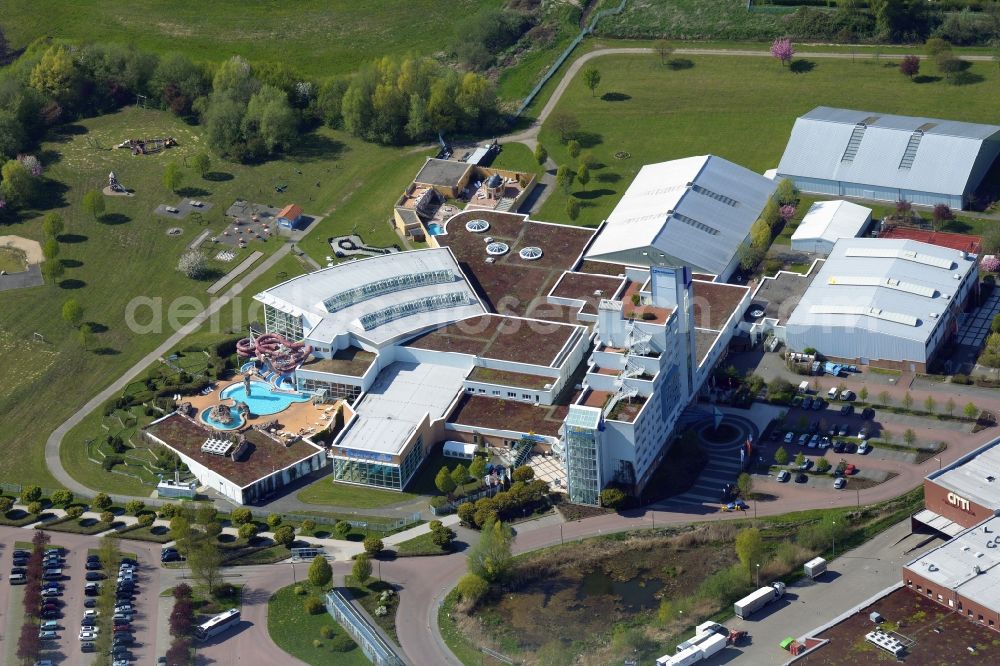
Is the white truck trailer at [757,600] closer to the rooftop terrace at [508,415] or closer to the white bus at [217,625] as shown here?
the rooftop terrace at [508,415]

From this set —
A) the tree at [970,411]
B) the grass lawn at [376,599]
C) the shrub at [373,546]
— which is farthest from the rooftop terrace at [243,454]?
the tree at [970,411]

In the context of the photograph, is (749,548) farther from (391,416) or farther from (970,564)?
(391,416)

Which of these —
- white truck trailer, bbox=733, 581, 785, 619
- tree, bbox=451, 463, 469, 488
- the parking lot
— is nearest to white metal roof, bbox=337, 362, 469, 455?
tree, bbox=451, 463, 469, 488

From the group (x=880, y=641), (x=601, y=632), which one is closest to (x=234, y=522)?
(x=601, y=632)

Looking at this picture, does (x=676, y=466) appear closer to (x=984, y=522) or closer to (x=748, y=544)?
(x=748, y=544)

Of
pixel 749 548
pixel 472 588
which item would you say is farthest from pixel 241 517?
pixel 749 548

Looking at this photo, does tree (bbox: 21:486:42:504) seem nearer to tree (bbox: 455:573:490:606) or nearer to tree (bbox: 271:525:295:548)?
tree (bbox: 271:525:295:548)
